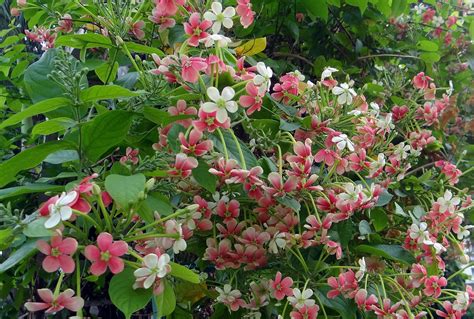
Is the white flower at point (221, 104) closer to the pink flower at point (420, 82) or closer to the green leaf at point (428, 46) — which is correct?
the pink flower at point (420, 82)

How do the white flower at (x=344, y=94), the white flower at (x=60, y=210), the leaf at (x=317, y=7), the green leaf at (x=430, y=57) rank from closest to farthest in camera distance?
the white flower at (x=60, y=210)
the white flower at (x=344, y=94)
the leaf at (x=317, y=7)
the green leaf at (x=430, y=57)

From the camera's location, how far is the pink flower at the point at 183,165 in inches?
27.9

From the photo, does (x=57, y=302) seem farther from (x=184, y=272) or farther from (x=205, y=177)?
(x=205, y=177)

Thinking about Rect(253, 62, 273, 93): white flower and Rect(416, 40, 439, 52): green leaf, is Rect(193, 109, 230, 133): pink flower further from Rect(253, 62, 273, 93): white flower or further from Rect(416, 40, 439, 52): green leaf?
Rect(416, 40, 439, 52): green leaf

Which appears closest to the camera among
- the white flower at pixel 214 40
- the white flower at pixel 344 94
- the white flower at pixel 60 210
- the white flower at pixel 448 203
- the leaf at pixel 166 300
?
the white flower at pixel 60 210

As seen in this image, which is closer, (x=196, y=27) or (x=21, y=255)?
(x=21, y=255)

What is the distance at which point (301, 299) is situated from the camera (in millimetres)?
827

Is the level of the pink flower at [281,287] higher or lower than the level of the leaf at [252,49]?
lower

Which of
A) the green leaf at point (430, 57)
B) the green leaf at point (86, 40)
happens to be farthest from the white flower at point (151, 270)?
the green leaf at point (430, 57)

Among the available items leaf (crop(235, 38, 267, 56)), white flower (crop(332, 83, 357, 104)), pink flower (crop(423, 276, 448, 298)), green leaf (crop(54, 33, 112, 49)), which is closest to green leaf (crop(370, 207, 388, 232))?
pink flower (crop(423, 276, 448, 298))

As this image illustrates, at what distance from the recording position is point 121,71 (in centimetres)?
114

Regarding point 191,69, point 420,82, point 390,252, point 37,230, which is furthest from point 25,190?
point 420,82

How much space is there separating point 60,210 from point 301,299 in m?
0.43

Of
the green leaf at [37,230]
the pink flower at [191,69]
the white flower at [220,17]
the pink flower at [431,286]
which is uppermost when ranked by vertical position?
the white flower at [220,17]
